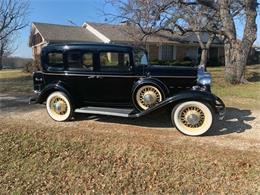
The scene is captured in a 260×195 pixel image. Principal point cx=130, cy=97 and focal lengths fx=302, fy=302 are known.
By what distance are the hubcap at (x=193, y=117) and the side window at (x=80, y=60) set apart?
7.79ft

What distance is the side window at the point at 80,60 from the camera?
6818mm

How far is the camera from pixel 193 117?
5.91m

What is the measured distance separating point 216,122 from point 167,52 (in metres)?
28.5

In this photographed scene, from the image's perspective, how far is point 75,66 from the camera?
6.94 metres

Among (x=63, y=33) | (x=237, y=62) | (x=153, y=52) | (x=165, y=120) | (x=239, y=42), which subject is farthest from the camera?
(x=153, y=52)

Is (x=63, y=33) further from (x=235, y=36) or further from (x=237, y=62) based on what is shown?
(x=237, y=62)

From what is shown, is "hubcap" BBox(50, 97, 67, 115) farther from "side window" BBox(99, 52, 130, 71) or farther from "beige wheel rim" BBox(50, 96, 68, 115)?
"side window" BBox(99, 52, 130, 71)

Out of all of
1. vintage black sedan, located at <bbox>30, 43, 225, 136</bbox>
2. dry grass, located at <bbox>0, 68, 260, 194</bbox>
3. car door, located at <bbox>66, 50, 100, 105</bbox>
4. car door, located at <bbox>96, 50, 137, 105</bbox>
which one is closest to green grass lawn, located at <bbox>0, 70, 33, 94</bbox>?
vintage black sedan, located at <bbox>30, 43, 225, 136</bbox>

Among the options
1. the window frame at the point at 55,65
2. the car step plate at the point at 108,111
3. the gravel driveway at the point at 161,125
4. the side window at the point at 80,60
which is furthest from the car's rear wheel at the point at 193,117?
the window frame at the point at 55,65

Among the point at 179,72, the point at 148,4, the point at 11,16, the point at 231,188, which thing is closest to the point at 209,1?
the point at 148,4

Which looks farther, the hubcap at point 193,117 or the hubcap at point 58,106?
the hubcap at point 58,106

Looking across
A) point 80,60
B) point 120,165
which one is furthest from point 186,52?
point 120,165

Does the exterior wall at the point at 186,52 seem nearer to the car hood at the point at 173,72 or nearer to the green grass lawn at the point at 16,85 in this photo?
the green grass lawn at the point at 16,85

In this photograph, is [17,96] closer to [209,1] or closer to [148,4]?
[148,4]
